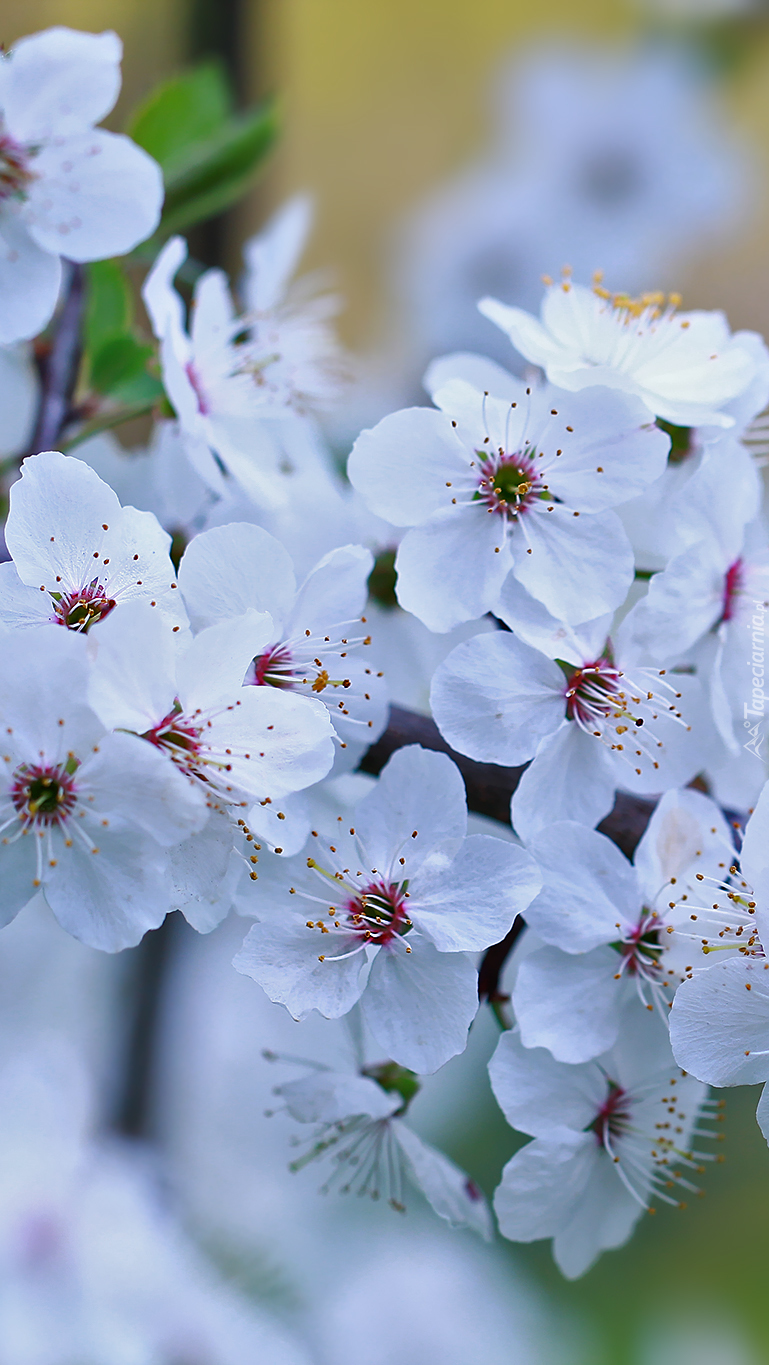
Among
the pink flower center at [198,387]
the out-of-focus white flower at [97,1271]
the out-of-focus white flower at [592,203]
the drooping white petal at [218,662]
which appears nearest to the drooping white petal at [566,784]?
the drooping white petal at [218,662]

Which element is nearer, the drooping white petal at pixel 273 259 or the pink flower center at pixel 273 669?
the pink flower center at pixel 273 669

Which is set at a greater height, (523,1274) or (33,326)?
(33,326)

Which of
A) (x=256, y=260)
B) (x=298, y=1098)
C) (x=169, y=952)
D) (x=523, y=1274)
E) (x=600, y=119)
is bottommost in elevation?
(x=523, y=1274)

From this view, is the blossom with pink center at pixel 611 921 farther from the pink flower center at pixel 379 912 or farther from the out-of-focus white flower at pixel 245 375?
the out-of-focus white flower at pixel 245 375

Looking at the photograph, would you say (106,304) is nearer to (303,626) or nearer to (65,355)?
(65,355)

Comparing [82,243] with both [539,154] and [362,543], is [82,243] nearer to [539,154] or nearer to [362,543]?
[362,543]

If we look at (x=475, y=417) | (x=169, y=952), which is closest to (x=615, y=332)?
(x=475, y=417)

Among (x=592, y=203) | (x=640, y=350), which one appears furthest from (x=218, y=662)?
(x=592, y=203)
